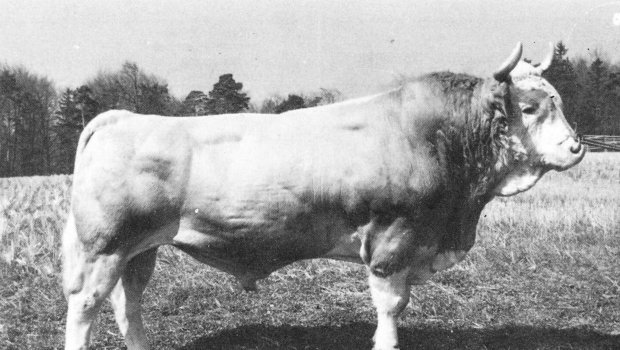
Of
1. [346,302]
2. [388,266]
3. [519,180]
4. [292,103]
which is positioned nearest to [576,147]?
[519,180]

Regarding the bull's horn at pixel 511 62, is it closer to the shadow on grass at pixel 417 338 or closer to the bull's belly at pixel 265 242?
the bull's belly at pixel 265 242

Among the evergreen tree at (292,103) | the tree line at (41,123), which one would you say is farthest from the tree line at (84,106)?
the evergreen tree at (292,103)

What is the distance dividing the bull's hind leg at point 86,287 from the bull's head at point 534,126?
285 centimetres

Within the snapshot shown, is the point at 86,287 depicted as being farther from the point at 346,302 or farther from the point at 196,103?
the point at 196,103

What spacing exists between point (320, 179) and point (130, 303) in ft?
6.10

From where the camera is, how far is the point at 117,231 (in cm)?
414

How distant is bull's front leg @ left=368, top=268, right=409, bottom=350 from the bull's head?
1131 millimetres

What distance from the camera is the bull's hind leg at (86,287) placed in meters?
4.23

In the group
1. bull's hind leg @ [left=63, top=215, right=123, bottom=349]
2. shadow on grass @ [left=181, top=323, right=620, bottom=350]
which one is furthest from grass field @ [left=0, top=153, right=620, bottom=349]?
bull's hind leg @ [left=63, top=215, right=123, bottom=349]

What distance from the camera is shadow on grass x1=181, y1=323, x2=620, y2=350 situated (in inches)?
204

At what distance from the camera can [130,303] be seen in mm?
4785

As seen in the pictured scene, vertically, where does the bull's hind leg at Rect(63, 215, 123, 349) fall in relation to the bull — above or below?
below

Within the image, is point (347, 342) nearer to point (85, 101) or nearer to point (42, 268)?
point (42, 268)

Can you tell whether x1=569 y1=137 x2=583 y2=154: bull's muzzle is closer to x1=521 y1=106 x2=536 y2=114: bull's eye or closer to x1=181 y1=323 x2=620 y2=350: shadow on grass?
x1=521 y1=106 x2=536 y2=114: bull's eye
